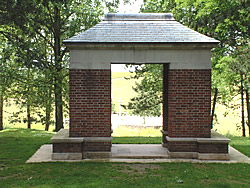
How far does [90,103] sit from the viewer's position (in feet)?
27.1

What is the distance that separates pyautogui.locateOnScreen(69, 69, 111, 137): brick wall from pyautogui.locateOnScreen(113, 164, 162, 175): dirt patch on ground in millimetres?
1180

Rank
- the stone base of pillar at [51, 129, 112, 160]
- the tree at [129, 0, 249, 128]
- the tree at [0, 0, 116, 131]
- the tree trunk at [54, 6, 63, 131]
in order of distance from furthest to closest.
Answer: the tree trunk at [54, 6, 63, 131]
the tree at [129, 0, 249, 128]
the tree at [0, 0, 116, 131]
the stone base of pillar at [51, 129, 112, 160]

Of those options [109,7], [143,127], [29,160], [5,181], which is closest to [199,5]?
[109,7]

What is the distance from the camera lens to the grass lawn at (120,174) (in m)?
6.18

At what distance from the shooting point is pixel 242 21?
15.8m

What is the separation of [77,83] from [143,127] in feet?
49.5

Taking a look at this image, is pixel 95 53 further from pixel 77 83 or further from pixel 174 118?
pixel 174 118

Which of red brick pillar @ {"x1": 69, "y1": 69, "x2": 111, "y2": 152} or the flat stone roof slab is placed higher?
the flat stone roof slab

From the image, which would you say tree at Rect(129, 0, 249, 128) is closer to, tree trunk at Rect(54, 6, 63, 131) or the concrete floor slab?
tree trunk at Rect(54, 6, 63, 131)

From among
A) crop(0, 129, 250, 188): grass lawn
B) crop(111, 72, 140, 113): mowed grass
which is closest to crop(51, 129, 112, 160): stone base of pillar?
crop(0, 129, 250, 188): grass lawn

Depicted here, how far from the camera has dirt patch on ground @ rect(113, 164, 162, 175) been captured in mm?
7137

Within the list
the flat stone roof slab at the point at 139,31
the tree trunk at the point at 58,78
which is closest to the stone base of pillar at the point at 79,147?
the flat stone roof slab at the point at 139,31

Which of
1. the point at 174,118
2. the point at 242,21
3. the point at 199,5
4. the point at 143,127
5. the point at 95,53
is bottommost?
the point at 143,127

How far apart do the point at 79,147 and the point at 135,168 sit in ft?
6.28
